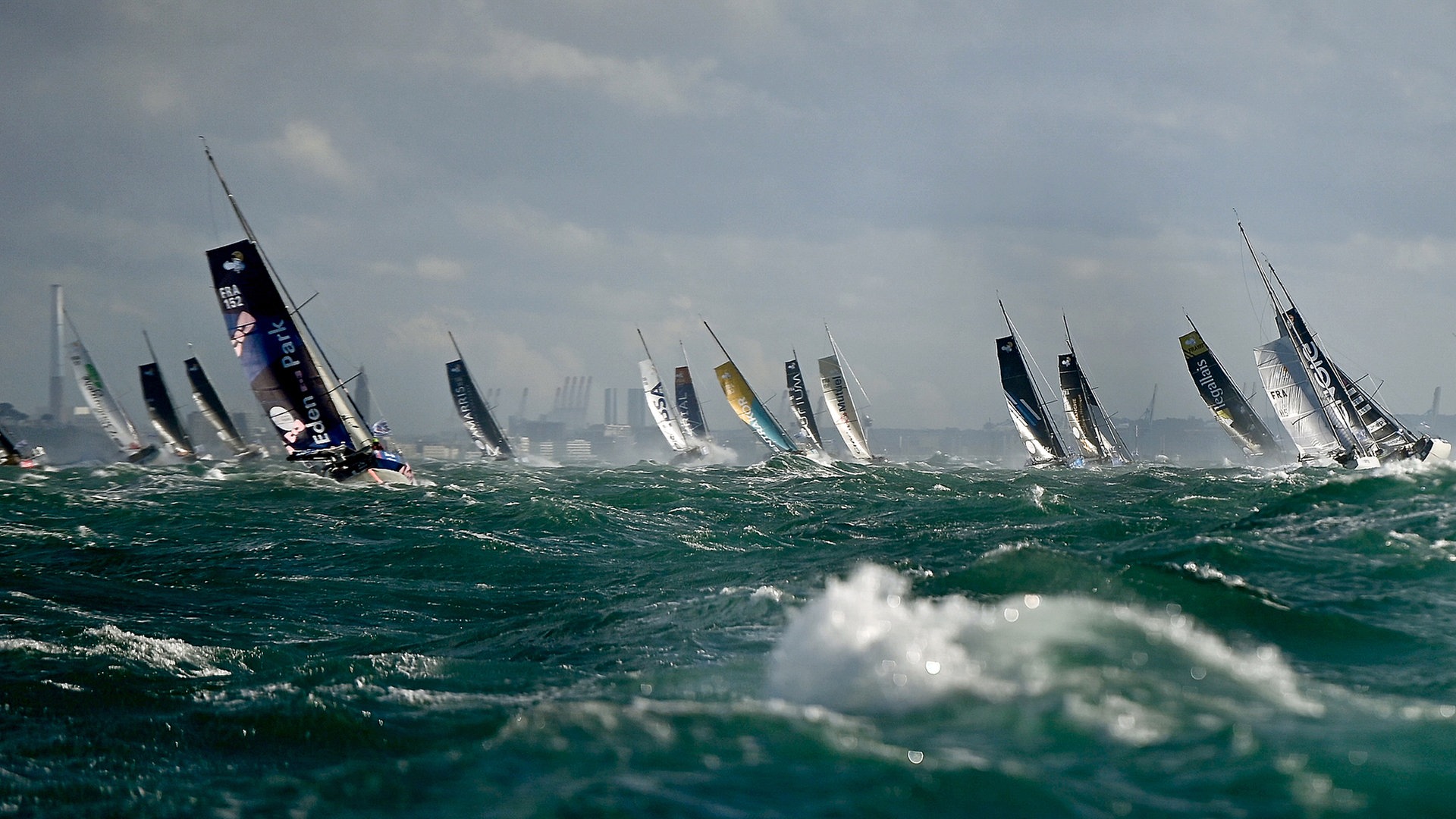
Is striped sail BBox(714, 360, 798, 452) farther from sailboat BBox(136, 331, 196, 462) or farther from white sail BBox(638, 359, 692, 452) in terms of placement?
sailboat BBox(136, 331, 196, 462)

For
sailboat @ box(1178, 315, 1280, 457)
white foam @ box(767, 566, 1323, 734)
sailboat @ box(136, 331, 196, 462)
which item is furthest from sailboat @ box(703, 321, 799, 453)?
white foam @ box(767, 566, 1323, 734)

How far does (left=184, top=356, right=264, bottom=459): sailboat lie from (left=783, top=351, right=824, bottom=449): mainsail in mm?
30437

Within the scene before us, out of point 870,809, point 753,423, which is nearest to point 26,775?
point 870,809

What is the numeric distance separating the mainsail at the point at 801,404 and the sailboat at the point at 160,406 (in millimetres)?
34747

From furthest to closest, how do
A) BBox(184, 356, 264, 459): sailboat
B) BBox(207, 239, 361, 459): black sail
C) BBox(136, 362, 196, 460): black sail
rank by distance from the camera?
BBox(136, 362, 196, 460): black sail
BBox(184, 356, 264, 459): sailboat
BBox(207, 239, 361, 459): black sail

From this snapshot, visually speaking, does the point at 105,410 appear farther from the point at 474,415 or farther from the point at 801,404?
the point at 801,404

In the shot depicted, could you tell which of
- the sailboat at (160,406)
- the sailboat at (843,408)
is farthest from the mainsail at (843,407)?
the sailboat at (160,406)

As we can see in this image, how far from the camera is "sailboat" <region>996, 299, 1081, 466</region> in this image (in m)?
49.1

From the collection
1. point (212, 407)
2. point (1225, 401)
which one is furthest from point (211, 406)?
point (1225, 401)

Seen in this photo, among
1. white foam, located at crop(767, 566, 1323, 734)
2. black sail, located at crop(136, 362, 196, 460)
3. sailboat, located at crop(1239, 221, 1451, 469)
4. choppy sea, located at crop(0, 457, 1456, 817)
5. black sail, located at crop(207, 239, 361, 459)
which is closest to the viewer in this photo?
choppy sea, located at crop(0, 457, 1456, 817)

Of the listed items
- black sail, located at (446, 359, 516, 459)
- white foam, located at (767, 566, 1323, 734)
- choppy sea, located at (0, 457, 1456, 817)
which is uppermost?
black sail, located at (446, 359, 516, 459)

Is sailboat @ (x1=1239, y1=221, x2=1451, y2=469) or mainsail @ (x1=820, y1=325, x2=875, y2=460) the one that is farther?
mainsail @ (x1=820, y1=325, x2=875, y2=460)

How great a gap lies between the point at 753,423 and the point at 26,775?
152 feet

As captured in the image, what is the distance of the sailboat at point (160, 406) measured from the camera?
56438 mm
